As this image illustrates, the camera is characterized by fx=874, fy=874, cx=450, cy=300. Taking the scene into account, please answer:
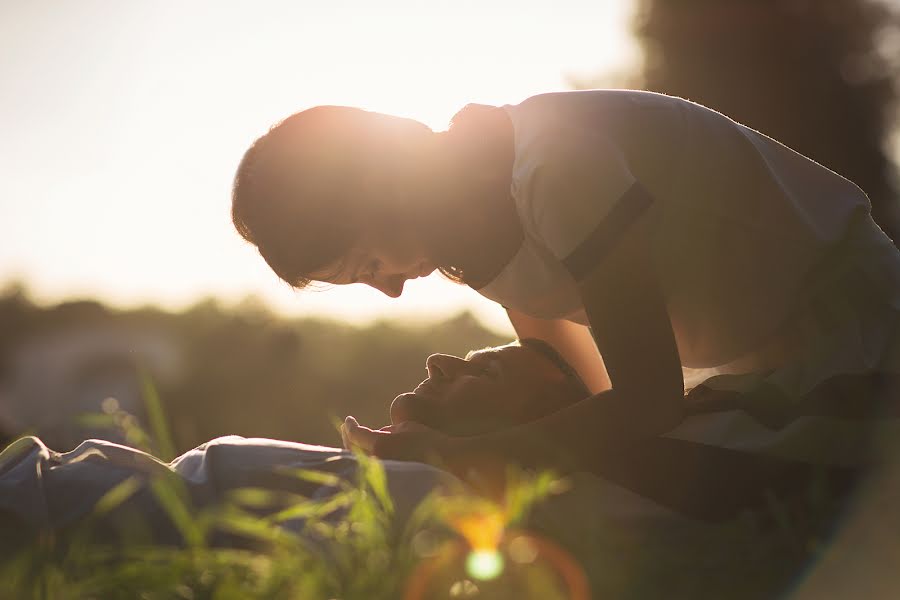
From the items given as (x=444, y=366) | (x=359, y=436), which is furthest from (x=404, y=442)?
(x=444, y=366)

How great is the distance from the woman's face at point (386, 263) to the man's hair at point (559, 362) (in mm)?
651

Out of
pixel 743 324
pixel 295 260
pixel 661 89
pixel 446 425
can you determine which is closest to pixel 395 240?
pixel 295 260

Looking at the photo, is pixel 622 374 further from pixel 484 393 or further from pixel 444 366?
pixel 444 366

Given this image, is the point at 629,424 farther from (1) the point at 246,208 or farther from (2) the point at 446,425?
(1) the point at 246,208

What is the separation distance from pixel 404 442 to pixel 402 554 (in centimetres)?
102

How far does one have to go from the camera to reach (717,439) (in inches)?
106

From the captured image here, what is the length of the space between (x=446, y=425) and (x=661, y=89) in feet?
52.2

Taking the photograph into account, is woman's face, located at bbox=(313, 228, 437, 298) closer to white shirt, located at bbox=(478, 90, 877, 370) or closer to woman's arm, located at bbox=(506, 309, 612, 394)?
white shirt, located at bbox=(478, 90, 877, 370)

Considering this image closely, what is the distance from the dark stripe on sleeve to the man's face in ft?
2.70

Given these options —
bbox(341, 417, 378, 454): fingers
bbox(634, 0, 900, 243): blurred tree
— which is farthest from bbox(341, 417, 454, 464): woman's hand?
bbox(634, 0, 900, 243): blurred tree

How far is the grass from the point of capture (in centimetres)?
182

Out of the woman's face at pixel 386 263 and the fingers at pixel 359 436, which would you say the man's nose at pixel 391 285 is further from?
the fingers at pixel 359 436

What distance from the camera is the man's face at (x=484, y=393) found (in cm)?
321

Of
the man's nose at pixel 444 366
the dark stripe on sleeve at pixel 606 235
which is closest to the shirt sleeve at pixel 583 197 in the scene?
the dark stripe on sleeve at pixel 606 235
